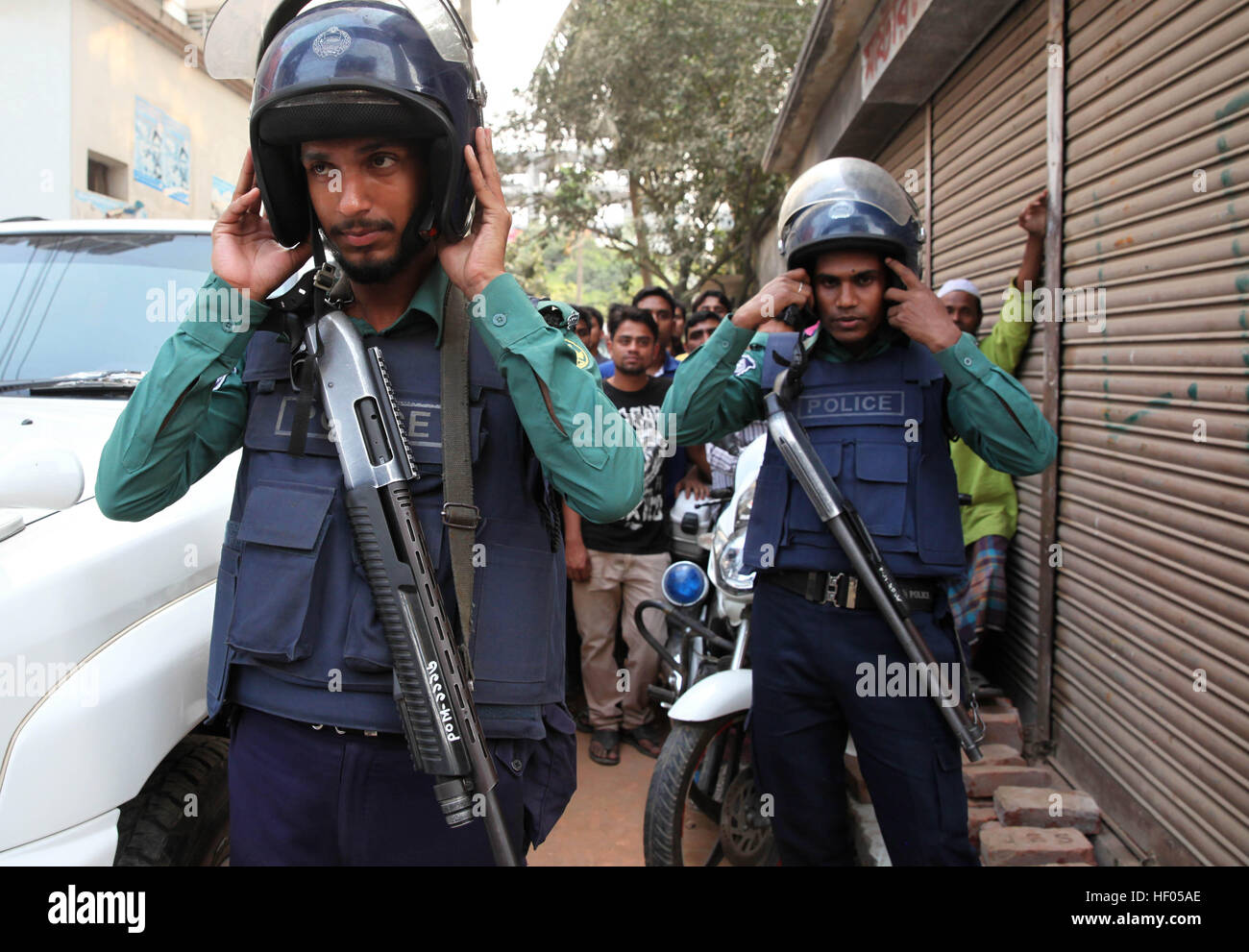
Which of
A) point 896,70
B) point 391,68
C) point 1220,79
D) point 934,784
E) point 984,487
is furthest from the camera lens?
point 896,70

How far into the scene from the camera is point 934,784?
223 centimetres

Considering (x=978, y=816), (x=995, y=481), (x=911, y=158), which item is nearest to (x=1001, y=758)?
(x=978, y=816)

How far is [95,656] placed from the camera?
65.6 inches

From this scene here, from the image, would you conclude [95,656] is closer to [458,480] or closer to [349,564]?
[349,564]

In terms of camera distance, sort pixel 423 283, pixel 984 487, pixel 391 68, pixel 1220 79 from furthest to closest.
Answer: pixel 984 487 → pixel 1220 79 → pixel 423 283 → pixel 391 68

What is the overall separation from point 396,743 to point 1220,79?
270cm

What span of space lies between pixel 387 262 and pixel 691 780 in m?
1.95

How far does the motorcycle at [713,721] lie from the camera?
2797mm

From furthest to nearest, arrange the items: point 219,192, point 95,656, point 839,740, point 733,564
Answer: point 219,192
point 733,564
point 839,740
point 95,656

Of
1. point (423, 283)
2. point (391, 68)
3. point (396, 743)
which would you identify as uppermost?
point (391, 68)

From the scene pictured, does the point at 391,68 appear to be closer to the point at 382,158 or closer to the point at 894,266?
the point at 382,158

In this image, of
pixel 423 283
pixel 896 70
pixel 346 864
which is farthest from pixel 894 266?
pixel 896 70

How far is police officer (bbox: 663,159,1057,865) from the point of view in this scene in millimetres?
2248

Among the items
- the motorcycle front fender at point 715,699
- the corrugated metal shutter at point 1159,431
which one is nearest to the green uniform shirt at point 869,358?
the corrugated metal shutter at point 1159,431
